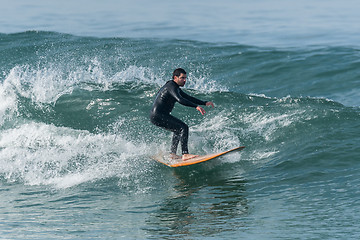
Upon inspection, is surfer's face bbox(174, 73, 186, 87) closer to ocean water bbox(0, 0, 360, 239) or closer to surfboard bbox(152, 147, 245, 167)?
surfboard bbox(152, 147, 245, 167)

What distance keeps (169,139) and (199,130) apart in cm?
77

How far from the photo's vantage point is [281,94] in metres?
16.1

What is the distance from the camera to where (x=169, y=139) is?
11836mm

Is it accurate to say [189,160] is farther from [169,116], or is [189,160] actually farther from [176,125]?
[169,116]

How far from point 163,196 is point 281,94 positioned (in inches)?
337

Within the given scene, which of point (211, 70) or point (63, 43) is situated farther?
point (63, 43)

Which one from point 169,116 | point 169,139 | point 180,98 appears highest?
point 180,98

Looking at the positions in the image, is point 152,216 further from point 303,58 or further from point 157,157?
point 303,58

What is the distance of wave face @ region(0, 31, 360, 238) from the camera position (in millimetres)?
8812

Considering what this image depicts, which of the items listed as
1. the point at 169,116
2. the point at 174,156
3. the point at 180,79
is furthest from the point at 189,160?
the point at 180,79

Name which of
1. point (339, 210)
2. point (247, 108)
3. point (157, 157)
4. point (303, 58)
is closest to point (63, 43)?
point (303, 58)

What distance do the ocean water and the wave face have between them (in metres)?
0.04

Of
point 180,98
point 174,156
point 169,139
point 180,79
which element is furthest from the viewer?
point 169,139

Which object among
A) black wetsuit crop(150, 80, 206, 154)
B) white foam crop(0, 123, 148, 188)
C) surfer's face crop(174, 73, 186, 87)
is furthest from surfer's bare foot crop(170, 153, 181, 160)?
surfer's face crop(174, 73, 186, 87)
